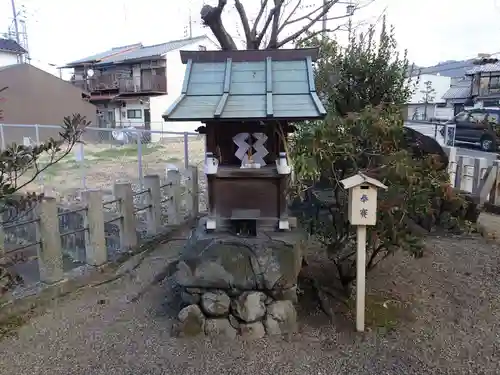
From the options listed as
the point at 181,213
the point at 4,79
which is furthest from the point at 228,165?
the point at 4,79

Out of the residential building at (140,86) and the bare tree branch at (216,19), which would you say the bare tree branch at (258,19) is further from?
the residential building at (140,86)

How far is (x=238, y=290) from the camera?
3.36 metres

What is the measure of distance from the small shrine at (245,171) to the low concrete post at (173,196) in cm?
238

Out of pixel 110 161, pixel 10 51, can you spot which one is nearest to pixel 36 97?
pixel 110 161

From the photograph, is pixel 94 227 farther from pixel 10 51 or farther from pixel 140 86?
pixel 10 51

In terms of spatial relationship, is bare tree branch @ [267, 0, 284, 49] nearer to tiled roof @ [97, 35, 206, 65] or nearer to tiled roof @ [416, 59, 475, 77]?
tiled roof @ [97, 35, 206, 65]

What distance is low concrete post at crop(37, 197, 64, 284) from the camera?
3963mm

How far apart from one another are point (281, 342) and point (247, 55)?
257 cm

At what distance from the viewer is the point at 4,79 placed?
762 inches

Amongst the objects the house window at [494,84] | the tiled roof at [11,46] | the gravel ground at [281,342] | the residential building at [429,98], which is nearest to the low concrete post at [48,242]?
the gravel ground at [281,342]

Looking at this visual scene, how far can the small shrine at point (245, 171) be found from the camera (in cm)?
333

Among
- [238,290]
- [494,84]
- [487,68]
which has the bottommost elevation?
[238,290]

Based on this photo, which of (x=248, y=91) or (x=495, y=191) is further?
(x=495, y=191)

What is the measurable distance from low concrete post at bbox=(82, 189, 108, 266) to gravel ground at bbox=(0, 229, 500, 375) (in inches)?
19.0
